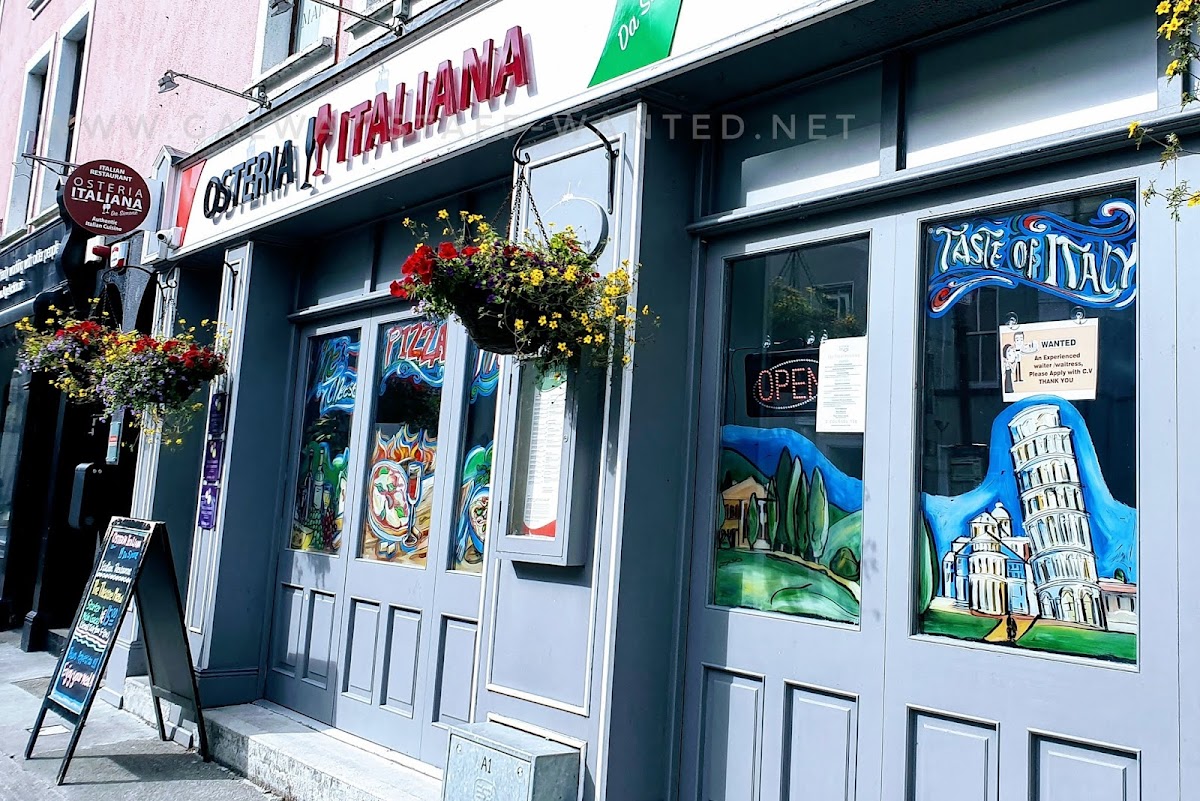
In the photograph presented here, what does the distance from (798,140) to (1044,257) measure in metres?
1.14

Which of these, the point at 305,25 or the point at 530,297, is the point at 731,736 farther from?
the point at 305,25

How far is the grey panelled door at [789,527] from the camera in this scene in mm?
3826

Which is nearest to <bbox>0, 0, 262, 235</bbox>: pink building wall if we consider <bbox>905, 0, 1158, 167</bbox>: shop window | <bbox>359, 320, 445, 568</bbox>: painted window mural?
<bbox>359, 320, 445, 568</bbox>: painted window mural

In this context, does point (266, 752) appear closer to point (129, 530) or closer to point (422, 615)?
point (422, 615)

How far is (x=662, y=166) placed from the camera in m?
4.46

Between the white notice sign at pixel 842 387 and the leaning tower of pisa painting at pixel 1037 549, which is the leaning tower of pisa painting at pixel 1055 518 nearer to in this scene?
the leaning tower of pisa painting at pixel 1037 549

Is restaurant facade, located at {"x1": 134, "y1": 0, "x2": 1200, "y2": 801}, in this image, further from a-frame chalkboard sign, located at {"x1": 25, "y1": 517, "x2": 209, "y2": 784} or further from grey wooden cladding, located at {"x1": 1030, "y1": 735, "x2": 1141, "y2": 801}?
a-frame chalkboard sign, located at {"x1": 25, "y1": 517, "x2": 209, "y2": 784}

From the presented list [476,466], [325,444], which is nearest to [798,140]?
[476,466]

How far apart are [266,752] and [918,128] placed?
15.2ft

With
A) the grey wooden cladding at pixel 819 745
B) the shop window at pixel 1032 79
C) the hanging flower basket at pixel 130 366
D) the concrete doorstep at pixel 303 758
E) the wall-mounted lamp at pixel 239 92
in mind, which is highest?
the wall-mounted lamp at pixel 239 92

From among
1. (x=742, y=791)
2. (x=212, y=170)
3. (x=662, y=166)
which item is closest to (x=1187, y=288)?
(x=662, y=166)

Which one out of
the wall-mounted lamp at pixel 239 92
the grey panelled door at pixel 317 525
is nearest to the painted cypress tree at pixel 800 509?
the grey panelled door at pixel 317 525

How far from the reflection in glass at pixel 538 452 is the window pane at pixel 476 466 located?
0.91 meters

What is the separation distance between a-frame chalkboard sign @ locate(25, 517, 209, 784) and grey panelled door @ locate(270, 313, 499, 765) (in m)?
0.88
